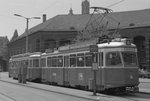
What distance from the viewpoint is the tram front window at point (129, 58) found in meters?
20.7

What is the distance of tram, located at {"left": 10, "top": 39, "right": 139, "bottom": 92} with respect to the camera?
807 inches

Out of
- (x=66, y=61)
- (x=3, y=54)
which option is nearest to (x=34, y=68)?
(x=66, y=61)

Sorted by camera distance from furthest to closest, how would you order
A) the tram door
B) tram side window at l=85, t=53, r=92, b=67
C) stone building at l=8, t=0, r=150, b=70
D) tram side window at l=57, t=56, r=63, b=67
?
stone building at l=8, t=0, r=150, b=70 → tram side window at l=57, t=56, r=63, b=67 → the tram door → tram side window at l=85, t=53, r=92, b=67

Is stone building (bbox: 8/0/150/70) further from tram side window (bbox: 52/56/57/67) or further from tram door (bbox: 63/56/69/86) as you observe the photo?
tram door (bbox: 63/56/69/86)

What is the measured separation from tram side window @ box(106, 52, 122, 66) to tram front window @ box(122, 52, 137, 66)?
353 millimetres

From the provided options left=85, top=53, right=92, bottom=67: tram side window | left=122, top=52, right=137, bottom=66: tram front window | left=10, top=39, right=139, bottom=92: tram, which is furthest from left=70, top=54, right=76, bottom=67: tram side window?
left=122, top=52, right=137, bottom=66: tram front window

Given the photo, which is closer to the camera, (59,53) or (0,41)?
(59,53)

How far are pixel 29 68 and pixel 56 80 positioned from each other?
9.38 m

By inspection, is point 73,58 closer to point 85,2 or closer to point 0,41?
point 85,2

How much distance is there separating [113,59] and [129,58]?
3.23ft

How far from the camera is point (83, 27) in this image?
85375 millimetres

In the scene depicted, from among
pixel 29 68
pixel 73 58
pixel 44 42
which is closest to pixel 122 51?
pixel 73 58

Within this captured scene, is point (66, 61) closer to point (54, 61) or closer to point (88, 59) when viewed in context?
point (54, 61)

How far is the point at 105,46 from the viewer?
21031 millimetres
